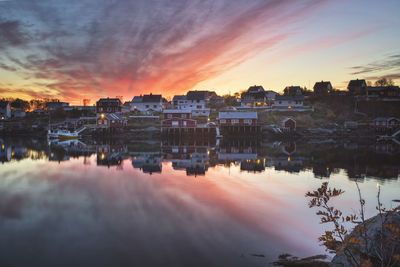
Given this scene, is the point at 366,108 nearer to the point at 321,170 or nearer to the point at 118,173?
the point at 321,170

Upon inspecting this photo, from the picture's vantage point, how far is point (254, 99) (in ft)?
308

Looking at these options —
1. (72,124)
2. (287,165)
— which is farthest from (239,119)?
(72,124)

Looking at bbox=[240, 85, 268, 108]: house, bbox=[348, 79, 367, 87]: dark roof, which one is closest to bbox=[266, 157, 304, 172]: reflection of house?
bbox=[240, 85, 268, 108]: house

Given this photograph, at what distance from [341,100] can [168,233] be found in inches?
3609

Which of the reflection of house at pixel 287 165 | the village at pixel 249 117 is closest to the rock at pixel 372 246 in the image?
the reflection of house at pixel 287 165

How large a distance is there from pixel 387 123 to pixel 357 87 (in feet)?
76.8

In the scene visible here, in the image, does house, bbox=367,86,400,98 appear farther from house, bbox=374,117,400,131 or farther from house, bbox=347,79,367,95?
house, bbox=374,117,400,131

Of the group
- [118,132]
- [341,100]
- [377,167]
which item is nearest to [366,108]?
[341,100]

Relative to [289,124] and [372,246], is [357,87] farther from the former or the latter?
[372,246]

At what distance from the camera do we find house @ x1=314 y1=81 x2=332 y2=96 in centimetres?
9356

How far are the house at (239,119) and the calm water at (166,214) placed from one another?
45557 mm

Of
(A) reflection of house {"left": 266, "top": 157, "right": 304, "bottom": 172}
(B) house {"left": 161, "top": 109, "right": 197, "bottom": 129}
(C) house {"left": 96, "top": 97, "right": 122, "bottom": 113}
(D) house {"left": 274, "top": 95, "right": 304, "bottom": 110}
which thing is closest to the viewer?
(A) reflection of house {"left": 266, "top": 157, "right": 304, "bottom": 172}

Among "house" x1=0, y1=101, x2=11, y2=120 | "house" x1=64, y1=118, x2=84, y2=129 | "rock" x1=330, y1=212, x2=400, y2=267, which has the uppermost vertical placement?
"house" x1=0, y1=101, x2=11, y2=120

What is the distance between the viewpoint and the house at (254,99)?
91.6 metres
